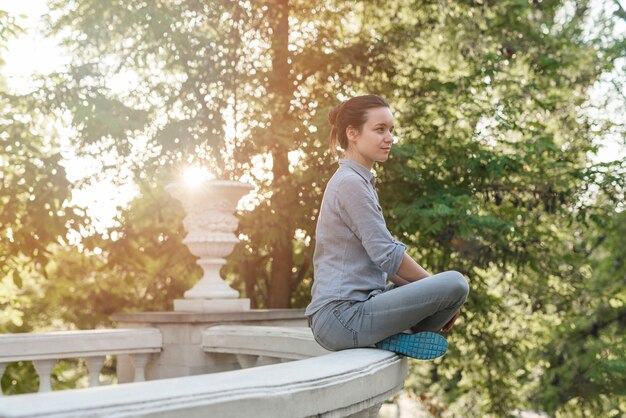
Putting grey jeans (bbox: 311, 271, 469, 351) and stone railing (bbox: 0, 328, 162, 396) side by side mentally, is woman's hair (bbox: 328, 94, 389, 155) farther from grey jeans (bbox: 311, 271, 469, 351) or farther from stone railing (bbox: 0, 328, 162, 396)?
stone railing (bbox: 0, 328, 162, 396)

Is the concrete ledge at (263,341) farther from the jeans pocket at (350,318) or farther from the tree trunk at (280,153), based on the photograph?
the tree trunk at (280,153)

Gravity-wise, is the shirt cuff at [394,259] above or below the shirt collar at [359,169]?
below

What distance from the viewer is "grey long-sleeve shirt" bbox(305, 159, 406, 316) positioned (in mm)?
3023

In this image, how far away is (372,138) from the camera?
3.29 metres

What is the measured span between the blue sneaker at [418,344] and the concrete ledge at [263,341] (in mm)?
801

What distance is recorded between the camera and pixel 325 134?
26.2 feet

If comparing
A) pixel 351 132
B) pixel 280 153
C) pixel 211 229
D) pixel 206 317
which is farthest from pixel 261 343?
pixel 280 153

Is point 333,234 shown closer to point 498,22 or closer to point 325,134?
point 325,134

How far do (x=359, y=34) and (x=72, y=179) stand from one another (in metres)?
3.85

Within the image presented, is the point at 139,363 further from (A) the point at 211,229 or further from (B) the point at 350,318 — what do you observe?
(B) the point at 350,318

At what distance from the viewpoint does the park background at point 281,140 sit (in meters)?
8.00

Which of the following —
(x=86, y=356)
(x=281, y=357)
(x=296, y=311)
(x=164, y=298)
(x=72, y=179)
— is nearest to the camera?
(x=281, y=357)

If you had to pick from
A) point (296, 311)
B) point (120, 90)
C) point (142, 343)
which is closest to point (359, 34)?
point (120, 90)

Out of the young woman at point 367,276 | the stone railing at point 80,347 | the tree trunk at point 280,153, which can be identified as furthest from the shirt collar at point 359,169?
the tree trunk at point 280,153
